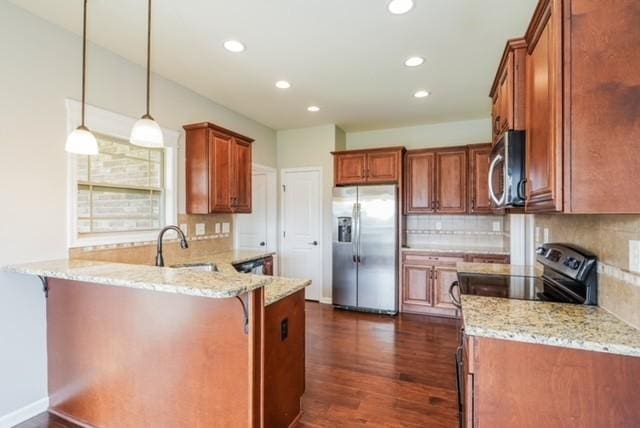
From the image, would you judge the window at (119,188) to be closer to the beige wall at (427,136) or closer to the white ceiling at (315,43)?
the white ceiling at (315,43)

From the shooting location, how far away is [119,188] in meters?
2.91

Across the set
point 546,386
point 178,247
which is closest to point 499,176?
point 546,386

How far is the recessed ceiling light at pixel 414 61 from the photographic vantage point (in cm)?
281

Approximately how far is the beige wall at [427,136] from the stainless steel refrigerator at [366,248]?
45.7 inches

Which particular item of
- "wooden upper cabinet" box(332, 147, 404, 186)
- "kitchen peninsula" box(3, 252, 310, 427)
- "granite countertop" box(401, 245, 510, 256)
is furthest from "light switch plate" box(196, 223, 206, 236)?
"granite countertop" box(401, 245, 510, 256)

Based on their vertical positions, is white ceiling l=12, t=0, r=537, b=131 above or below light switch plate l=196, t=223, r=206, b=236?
above

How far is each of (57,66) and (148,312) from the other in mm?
1943

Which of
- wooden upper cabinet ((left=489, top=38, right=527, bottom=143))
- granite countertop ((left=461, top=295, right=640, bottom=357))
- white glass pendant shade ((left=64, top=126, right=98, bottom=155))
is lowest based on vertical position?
granite countertop ((left=461, top=295, right=640, bottom=357))

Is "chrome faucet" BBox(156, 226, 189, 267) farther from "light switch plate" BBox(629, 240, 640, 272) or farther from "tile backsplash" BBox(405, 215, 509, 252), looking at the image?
"tile backsplash" BBox(405, 215, 509, 252)

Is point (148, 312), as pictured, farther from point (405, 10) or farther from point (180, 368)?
point (405, 10)

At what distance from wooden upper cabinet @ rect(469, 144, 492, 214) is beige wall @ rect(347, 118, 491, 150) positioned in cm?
45

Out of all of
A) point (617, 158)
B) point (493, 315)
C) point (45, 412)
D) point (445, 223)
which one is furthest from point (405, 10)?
point (45, 412)

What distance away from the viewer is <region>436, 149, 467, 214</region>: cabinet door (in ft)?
14.4

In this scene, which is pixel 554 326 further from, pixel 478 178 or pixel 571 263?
pixel 478 178
